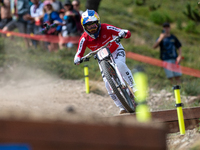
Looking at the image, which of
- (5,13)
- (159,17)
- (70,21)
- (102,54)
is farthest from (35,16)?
(159,17)

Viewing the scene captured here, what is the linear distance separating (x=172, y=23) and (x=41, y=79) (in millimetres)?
16848

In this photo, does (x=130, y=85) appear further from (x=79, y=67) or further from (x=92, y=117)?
(x=79, y=67)

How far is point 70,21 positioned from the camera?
36.9 feet

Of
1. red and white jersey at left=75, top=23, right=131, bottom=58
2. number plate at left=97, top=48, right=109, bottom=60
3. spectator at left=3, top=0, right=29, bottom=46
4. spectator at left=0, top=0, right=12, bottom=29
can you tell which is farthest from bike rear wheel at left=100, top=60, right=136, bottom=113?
spectator at left=0, top=0, right=12, bottom=29

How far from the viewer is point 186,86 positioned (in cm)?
905

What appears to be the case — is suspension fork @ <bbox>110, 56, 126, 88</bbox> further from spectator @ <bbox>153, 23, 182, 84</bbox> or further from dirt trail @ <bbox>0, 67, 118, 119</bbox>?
spectator @ <bbox>153, 23, 182, 84</bbox>

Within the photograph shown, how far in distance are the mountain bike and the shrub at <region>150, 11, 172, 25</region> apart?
18.9 metres

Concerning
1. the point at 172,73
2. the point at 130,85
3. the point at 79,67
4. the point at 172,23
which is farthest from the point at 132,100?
the point at 172,23

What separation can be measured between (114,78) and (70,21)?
5.80 meters

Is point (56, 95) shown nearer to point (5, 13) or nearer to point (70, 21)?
point (70, 21)

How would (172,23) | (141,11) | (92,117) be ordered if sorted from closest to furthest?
(92,117) → (172,23) → (141,11)

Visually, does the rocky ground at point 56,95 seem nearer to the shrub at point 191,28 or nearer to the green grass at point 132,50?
the green grass at point 132,50

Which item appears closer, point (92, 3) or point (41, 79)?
point (41, 79)

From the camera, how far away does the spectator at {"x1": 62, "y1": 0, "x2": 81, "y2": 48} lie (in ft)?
36.1
